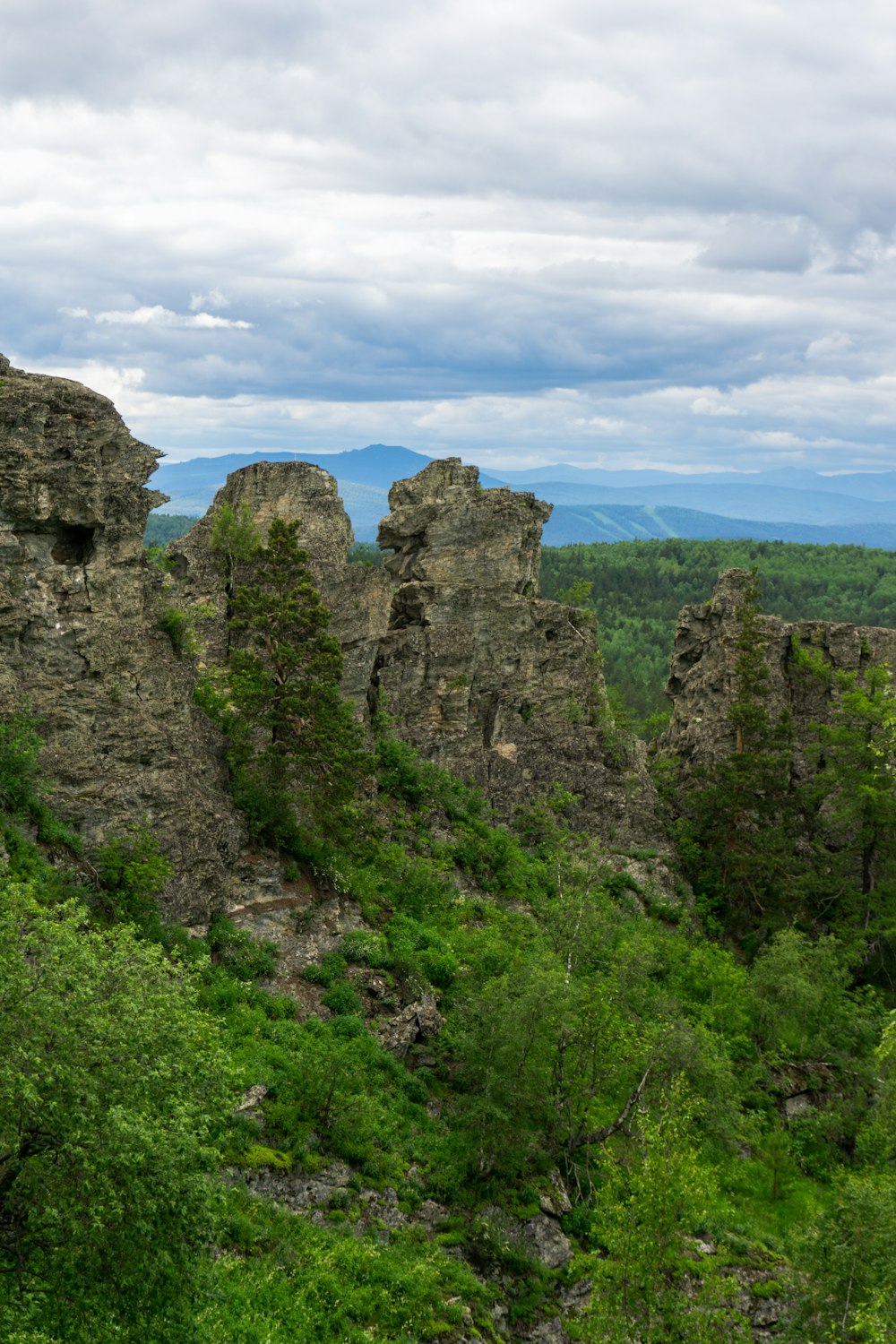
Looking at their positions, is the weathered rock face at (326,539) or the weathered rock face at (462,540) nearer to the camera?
the weathered rock face at (326,539)

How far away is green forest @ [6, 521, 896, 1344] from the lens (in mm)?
14188

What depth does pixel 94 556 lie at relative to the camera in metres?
30.5

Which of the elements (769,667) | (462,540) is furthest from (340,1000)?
(769,667)

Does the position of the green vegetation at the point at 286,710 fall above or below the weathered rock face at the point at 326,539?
below

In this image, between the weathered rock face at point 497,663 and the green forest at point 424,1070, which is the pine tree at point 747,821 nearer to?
the green forest at point 424,1070

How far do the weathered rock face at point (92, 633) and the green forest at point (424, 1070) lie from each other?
1143 mm

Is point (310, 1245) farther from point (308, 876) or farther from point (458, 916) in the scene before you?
point (458, 916)

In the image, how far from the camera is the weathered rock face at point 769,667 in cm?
5806

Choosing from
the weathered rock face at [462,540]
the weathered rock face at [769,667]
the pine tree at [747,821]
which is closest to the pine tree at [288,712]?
the weathered rock face at [462,540]

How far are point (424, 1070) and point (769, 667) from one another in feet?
121

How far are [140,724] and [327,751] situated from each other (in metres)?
7.32

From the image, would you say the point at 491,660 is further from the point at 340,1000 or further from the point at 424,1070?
the point at 424,1070

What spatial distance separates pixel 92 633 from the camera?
3005 cm

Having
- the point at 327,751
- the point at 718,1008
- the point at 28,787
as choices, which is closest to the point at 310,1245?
the point at 28,787
